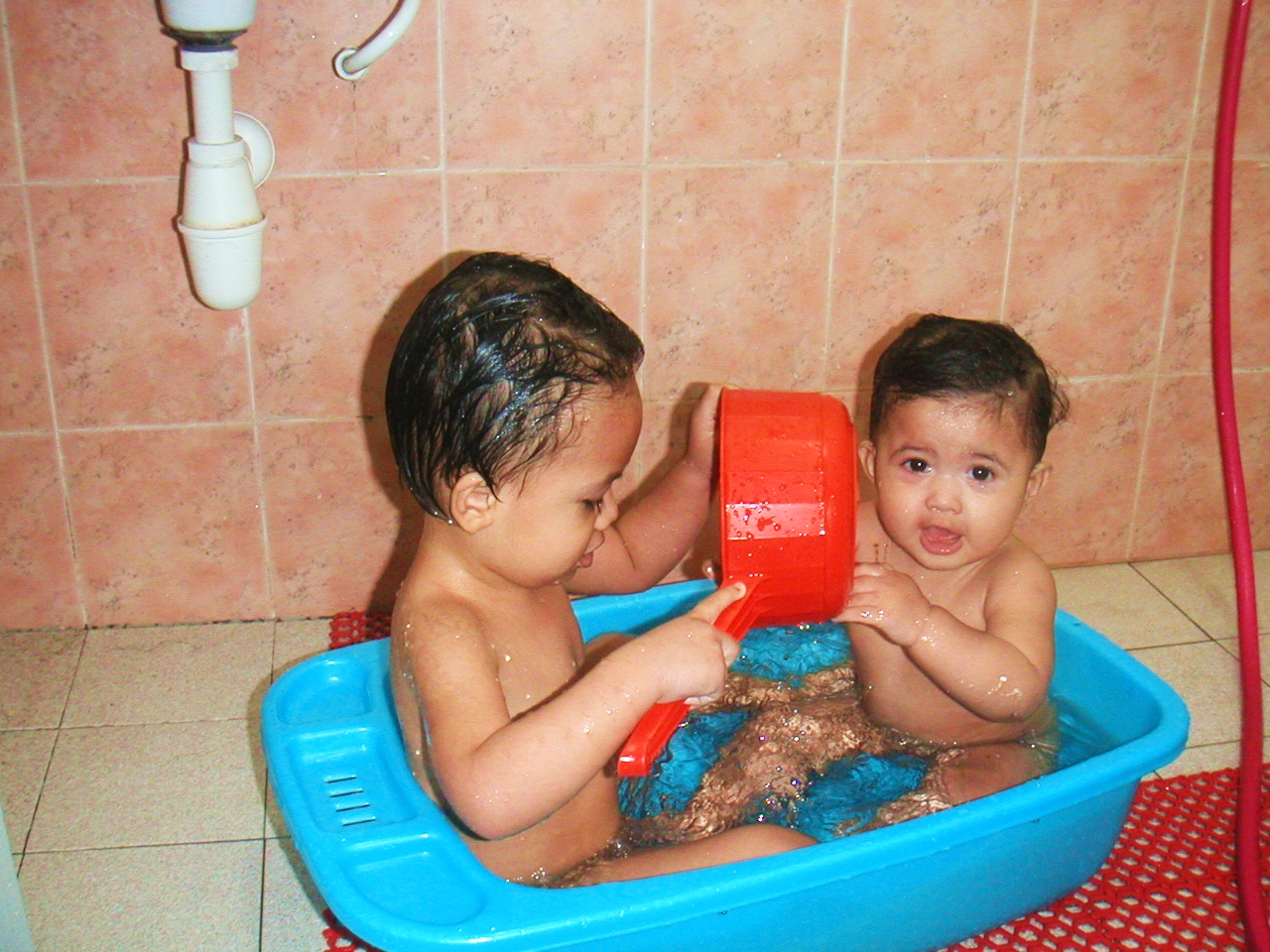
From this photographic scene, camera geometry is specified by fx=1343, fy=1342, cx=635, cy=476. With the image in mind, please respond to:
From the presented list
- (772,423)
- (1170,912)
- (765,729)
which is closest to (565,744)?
(772,423)

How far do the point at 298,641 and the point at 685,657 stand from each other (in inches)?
36.5

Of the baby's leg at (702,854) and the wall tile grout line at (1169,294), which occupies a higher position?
the wall tile grout line at (1169,294)

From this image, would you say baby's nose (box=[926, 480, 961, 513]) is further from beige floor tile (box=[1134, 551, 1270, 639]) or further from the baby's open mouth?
beige floor tile (box=[1134, 551, 1270, 639])

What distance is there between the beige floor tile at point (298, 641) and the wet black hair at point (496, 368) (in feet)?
2.63

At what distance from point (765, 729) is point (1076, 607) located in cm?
69

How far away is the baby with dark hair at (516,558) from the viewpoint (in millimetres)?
1028

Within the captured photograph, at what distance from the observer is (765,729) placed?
147cm

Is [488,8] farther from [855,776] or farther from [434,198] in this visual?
[855,776]

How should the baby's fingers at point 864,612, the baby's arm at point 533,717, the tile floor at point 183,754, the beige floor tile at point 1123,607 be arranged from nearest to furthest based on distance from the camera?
the baby's arm at point 533,717
the baby's fingers at point 864,612
the tile floor at point 183,754
the beige floor tile at point 1123,607

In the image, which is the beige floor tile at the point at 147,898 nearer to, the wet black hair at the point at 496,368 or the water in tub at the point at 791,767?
the water in tub at the point at 791,767

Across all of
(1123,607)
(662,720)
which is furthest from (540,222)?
(1123,607)

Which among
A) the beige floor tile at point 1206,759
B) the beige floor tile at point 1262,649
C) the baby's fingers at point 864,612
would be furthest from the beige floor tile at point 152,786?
the beige floor tile at point 1262,649

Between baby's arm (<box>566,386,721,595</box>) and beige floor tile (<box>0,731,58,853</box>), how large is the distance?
65 cm

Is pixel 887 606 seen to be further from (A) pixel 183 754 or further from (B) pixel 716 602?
(A) pixel 183 754
